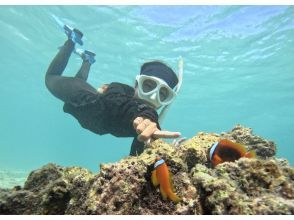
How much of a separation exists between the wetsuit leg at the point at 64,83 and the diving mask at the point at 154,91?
191 centimetres

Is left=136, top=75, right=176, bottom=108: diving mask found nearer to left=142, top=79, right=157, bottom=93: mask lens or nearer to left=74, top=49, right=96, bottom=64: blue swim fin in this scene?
left=142, top=79, right=157, bottom=93: mask lens

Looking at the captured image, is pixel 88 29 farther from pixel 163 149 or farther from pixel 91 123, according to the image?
pixel 163 149

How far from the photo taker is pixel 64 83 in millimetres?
8586

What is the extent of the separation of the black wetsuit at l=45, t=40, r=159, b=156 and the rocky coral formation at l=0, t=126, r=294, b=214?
1.64 m

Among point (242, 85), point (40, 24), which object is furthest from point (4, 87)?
point (242, 85)

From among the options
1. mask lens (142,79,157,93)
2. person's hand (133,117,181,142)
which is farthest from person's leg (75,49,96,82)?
person's hand (133,117,181,142)

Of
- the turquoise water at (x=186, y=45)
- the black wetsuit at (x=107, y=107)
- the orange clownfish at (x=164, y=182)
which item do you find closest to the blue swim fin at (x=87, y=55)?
the black wetsuit at (x=107, y=107)

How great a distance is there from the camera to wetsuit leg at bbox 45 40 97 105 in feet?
26.2

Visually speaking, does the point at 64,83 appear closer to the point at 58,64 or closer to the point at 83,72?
the point at 83,72

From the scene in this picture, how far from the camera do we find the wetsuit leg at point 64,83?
26.2 feet

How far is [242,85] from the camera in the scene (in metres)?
31.6

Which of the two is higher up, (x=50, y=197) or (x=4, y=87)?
(x=4, y=87)

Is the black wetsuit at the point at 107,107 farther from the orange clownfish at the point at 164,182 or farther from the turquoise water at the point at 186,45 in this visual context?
the turquoise water at the point at 186,45

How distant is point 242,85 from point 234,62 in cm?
733
